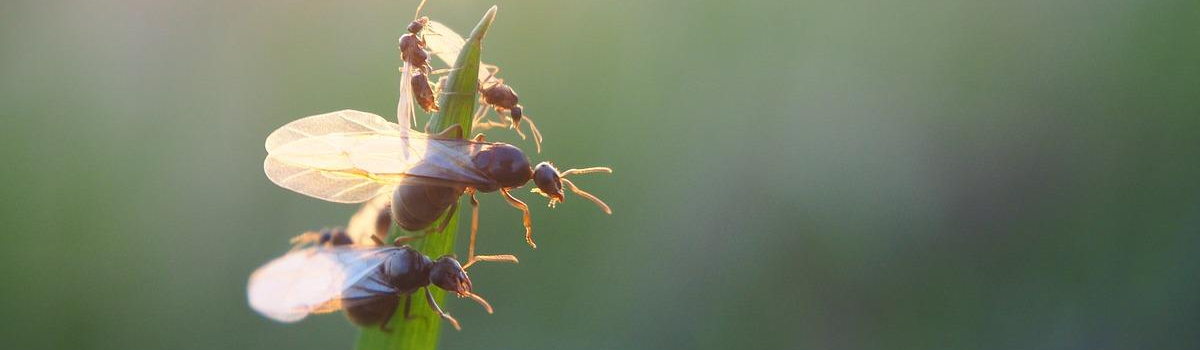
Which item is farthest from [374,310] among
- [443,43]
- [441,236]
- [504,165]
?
[443,43]

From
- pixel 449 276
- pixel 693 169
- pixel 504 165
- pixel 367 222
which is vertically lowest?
pixel 693 169

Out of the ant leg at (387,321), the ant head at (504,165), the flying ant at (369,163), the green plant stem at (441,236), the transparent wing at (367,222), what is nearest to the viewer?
the green plant stem at (441,236)

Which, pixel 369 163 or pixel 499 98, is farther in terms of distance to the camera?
pixel 499 98

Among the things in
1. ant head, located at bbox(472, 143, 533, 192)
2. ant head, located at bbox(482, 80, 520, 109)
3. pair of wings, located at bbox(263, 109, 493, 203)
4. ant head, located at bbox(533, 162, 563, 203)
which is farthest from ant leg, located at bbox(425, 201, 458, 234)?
ant head, located at bbox(482, 80, 520, 109)

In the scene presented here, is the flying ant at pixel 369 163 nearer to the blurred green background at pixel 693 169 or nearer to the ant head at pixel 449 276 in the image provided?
the ant head at pixel 449 276

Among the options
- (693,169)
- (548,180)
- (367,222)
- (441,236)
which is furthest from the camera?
(693,169)

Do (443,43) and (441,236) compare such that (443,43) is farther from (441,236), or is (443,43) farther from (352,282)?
(441,236)

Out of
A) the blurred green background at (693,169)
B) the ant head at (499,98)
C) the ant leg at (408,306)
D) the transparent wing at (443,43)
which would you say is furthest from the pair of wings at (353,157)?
the blurred green background at (693,169)

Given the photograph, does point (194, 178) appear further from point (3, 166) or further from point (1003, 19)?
point (1003, 19)
